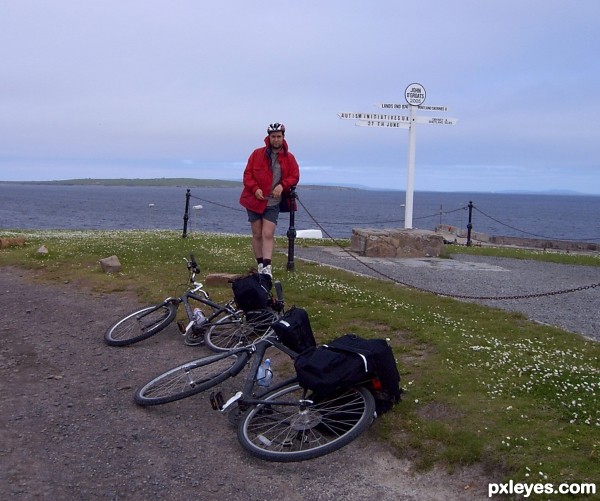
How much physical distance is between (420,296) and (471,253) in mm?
9068

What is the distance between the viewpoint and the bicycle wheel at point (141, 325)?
823 cm

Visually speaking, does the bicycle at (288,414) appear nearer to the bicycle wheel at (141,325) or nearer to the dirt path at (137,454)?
the dirt path at (137,454)

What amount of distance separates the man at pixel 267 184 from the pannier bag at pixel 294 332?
4239mm

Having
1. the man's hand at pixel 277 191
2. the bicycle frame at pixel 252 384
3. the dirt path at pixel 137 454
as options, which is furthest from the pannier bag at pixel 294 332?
the man's hand at pixel 277 191

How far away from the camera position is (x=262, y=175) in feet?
34.3

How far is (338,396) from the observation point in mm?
5551

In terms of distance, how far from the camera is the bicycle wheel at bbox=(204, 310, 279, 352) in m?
7.61

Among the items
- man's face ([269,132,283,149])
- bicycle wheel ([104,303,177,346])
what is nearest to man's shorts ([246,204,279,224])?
man's face ([269,132,283,149])

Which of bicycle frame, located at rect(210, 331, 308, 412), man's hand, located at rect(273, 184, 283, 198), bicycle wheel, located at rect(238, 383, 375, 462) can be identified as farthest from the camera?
man's hand, located at rect(273, 184, 283, 198)

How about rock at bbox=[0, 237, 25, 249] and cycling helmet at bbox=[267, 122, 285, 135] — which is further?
rock at bbox=[0, 237, 25, 249]

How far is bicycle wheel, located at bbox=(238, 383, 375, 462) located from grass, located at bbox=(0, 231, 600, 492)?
0.36m

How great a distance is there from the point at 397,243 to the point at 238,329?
9.83 m

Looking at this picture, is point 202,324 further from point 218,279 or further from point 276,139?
point 276,139

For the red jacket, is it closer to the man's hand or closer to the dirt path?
the man's hand
